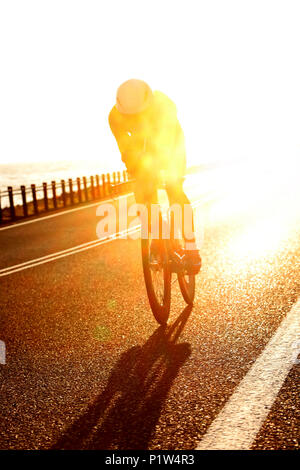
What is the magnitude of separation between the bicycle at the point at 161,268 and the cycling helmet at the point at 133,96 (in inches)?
33.6

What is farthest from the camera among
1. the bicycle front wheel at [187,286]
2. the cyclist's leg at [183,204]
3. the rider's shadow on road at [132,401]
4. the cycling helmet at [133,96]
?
the bicycle front wheel at [187,286]

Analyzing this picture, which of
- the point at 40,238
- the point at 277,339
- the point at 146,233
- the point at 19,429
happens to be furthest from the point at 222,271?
the point at 40,238

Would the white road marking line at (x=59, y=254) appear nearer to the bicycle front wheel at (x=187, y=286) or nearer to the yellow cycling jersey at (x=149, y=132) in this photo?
the bicycle front wheel at (x=187, y=286)

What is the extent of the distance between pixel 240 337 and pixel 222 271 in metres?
2.77

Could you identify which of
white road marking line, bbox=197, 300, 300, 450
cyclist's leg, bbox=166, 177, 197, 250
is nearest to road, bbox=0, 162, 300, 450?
white road marking line, bbox=197, 300, 300, 450

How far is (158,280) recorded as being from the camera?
17.5 feet

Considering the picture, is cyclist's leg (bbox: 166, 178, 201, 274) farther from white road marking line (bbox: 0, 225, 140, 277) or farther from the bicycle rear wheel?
white road marking line (bbox: 0, 225, 140, 277)

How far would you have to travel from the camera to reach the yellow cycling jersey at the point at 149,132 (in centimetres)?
505

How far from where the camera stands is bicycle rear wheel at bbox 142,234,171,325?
5.12 m

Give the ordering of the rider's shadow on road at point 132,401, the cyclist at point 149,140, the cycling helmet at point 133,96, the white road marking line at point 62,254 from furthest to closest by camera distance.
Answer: the white road marking line at point 62,254 → the cyclist at point 149,140 → the cycling helmet at point 133,96 → the rider's shadow on road at point 132,401

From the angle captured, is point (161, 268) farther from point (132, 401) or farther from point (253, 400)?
point (253, 400)

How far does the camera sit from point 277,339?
15.0 ft

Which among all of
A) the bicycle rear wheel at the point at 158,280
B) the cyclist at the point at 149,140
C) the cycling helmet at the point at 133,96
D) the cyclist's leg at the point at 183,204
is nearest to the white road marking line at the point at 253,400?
the bicycle rear wheel at the point at 158,280

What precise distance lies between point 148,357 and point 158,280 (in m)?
1.00
